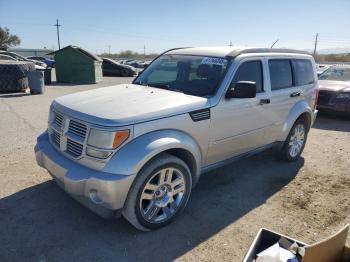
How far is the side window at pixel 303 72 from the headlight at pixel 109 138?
3.48 meters

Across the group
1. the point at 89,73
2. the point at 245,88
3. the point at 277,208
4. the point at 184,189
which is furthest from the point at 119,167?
the point at 89,73

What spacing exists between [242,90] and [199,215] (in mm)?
1557

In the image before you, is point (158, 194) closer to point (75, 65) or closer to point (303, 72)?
point (303, 72)

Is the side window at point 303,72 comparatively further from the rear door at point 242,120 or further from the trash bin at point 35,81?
the trash bin at point 35,81

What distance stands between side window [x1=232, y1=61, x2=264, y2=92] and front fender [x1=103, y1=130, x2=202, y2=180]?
1.32 m

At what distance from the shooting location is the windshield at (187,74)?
13.2ft

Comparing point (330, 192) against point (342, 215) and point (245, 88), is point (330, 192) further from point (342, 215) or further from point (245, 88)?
point (245, 88)

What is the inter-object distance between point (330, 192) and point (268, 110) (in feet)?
4.77

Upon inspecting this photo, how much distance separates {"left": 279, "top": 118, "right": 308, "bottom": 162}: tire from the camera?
18.0ft

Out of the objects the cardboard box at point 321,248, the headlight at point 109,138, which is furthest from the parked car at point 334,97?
the headlight at point 109,138

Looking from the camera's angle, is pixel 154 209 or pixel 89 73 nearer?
pixel 154 209

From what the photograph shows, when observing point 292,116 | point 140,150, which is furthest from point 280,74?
point 140,150

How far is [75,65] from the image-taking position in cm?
1938

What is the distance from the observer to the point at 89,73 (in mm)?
19422
